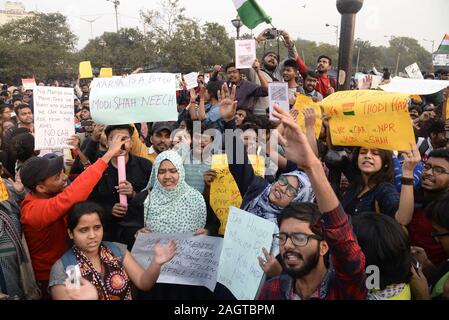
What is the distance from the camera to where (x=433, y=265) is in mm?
2203

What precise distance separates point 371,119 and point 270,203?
0.79 metres

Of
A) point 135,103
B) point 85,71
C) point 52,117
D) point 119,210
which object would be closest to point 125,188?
point 119,210

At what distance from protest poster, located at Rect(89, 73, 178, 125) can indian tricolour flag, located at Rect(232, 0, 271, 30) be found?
2319 mm

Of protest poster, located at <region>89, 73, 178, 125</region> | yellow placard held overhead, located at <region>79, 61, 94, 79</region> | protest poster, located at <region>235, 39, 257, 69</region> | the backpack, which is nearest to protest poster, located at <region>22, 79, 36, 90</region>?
yellow placard held overhead, located at <region>79, 61, 94, 79</region>

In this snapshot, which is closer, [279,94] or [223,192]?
[223,192]

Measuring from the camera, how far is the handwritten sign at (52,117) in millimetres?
3208

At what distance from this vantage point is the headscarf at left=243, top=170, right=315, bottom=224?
2.47 m

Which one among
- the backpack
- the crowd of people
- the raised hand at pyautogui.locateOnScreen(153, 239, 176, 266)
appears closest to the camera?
the crowd of people

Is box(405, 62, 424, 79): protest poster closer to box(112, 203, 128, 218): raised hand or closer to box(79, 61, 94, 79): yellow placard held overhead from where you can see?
box(112, 203, 128, 218): raised hand

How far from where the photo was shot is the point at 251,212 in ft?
8.52

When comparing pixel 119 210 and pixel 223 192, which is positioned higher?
pixel 223 192

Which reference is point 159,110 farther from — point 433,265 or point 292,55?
→ point 292,55

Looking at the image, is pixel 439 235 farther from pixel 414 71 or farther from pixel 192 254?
pixel 414 71

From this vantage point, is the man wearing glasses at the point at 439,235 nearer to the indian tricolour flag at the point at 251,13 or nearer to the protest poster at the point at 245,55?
the protest poster at the point at 245,55
